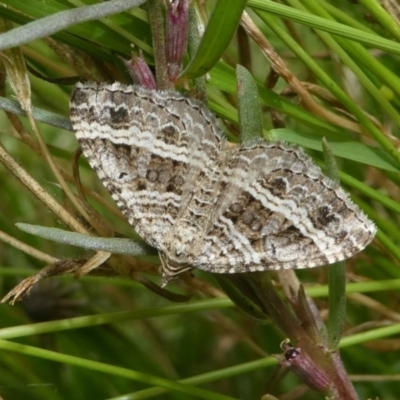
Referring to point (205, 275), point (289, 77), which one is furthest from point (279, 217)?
point (205, 275)

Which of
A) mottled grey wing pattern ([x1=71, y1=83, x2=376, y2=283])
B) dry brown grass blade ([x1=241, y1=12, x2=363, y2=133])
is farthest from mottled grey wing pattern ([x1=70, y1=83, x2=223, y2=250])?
dry brown grass blade ([x1=241, y1=12, x2=363, y2=133])

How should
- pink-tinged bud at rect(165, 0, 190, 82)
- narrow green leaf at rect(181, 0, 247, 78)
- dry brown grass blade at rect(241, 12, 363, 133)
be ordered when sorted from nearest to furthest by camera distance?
narrow green leaf at rect(181, 0, 247, 78)
pink-tinged bud at rect(165, 0, 190, 82)
dry brown grass blade at rect(241, 12, 363, 133)

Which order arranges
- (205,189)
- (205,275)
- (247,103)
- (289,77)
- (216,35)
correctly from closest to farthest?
(216,35), (247,103), (205,189), (289,77), (205,275)

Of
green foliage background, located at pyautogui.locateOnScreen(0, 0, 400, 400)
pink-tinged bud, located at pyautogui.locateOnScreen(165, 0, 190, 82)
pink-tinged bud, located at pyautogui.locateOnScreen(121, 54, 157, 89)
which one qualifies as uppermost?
pink-tinged bud, located at pyautogui.locateOnScreen(165, 0, 190, 82)

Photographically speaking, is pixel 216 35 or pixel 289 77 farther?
pixel 289 77

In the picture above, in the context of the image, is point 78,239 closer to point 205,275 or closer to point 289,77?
point 289,77

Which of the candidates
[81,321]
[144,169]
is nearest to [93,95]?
[144,169]

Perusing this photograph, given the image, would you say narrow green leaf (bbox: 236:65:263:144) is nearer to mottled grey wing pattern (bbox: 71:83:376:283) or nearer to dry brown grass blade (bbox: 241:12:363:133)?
mottled grey wing pattern (bbox: 71:83:376:283)

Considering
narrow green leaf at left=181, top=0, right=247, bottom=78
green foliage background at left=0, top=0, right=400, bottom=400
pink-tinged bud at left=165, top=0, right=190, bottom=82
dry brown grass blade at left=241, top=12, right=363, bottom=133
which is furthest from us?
dry brown grass blade at left=241, top=12, right=363, bottom=133
